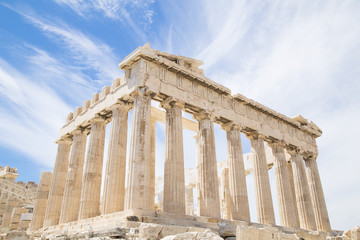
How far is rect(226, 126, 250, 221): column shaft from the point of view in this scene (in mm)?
21062

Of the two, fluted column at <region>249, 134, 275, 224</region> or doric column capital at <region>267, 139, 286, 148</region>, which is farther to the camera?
doric column capital at <region>267, 139, 286, 148</region>

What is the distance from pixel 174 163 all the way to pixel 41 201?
41.6 feet

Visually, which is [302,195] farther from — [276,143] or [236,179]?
[236,179]

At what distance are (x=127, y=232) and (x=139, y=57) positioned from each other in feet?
32.7

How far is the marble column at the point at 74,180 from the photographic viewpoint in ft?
69.6

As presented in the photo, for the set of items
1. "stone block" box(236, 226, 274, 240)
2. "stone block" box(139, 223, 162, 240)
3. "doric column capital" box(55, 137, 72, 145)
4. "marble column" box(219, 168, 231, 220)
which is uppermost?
"doric column capital" box(55, 137, 72, 145)

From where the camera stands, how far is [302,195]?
27.1m

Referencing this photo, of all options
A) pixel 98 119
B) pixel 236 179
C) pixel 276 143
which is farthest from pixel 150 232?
pixel 276 143

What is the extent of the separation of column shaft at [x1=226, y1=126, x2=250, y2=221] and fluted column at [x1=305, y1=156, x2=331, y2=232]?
9.93m

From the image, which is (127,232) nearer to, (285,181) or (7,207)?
(285,181)

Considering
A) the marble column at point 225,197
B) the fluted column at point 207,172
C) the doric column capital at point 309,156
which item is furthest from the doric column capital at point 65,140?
the doric column capital at point 309,156

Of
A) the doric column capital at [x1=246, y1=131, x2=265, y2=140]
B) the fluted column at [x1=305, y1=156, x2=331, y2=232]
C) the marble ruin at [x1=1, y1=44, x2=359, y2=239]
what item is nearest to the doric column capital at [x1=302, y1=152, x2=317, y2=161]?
the fluted column at [x1=305, y1=156, x2=331, y2=232]

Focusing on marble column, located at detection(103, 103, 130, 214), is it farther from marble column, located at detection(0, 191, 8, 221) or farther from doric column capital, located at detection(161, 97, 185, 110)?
marble column, located at detection(0, 191, 8, 221)

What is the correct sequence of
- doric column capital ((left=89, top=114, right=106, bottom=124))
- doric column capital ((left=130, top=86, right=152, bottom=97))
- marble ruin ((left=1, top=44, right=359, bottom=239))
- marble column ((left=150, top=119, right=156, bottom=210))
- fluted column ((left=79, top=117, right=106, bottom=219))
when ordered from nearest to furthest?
marble ruin ((left=1, top=44, right=359, bottom=239)) < doric column capital ((left=130, top=86, right=152, bottom=97)) < fluted column ((left=79, top=117, right=106, bottom=219)) < marble column ((left=150, top=119, right=156, bottom=210)) < doric column capital ((left=89, top=114, right=106, bottom=124))
